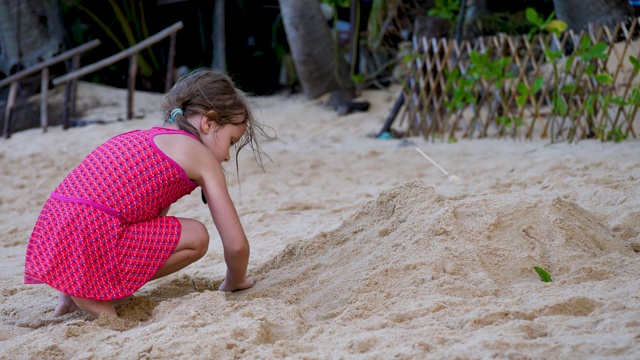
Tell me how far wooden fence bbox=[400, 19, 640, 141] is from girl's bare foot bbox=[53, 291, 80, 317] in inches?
Answer: 153

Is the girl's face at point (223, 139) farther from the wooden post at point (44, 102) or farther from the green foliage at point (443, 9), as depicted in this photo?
the wooden post at point (44, 102)

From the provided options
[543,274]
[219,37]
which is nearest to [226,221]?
[543,274]

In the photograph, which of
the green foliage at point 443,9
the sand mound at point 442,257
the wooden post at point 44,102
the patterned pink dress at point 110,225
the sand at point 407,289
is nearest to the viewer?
the sand at point 407,289

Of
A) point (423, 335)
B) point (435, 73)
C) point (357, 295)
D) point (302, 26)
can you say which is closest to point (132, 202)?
point (357, 295)

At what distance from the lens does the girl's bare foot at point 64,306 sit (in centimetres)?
227

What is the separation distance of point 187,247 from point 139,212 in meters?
0.19

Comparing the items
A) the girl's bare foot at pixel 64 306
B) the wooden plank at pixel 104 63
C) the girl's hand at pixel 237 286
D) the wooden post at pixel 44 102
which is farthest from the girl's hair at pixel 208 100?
the wooden post at pixel 44 102

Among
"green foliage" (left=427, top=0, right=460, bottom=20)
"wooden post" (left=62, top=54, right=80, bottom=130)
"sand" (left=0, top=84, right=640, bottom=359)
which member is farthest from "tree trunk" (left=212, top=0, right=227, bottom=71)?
"sand" (left=0, top=84, right=640, bottom=359)

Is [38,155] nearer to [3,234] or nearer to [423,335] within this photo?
[3,234]

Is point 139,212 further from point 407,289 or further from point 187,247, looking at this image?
point 407,289

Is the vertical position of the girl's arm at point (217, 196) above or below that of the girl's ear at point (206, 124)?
below

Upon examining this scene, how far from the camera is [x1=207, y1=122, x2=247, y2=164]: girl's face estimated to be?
2.32 m

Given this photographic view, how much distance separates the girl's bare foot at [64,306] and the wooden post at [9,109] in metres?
6.21

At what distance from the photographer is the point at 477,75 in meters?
5.66
